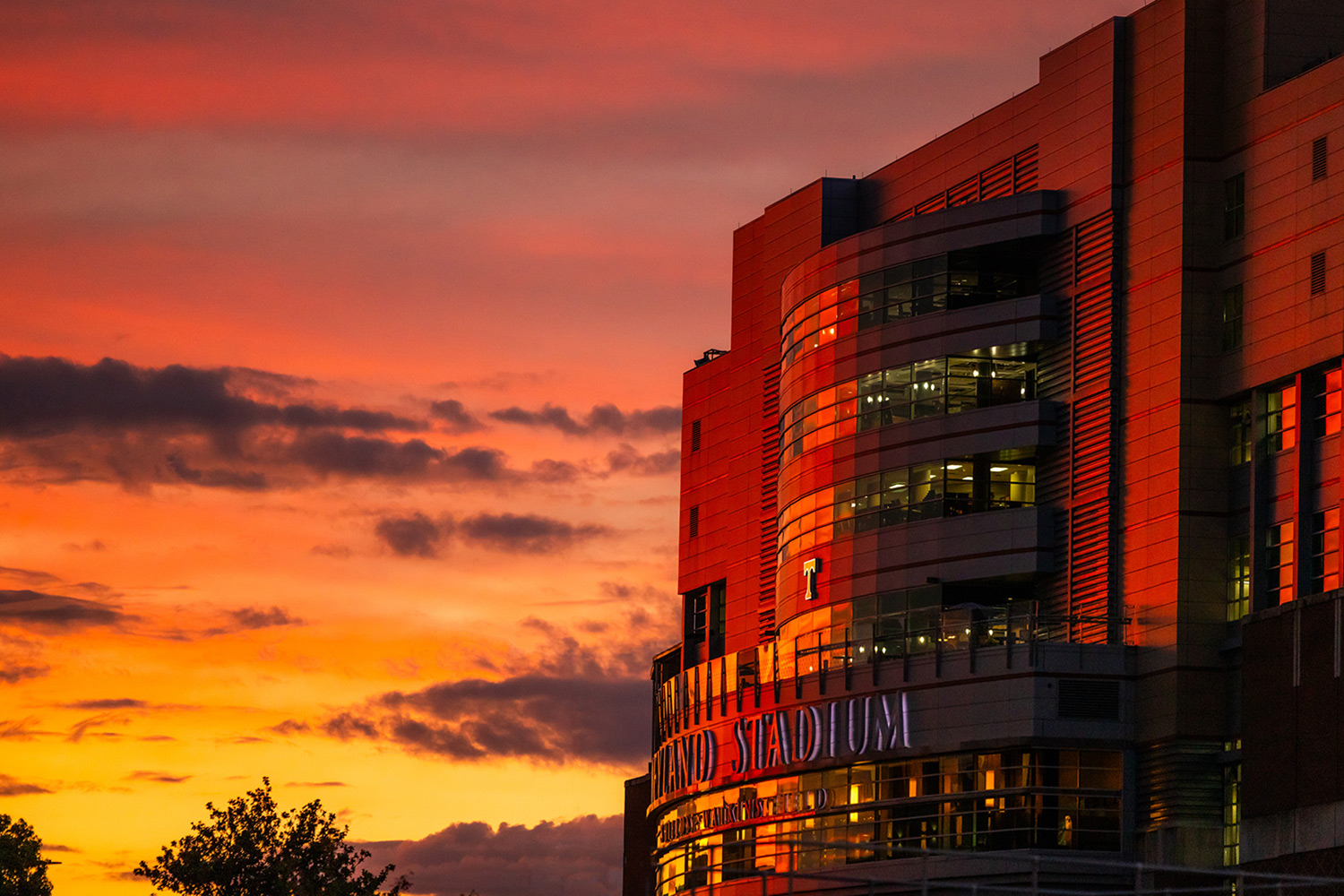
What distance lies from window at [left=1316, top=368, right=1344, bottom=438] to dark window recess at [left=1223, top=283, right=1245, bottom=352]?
5.94 m

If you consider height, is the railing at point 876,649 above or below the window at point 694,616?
below

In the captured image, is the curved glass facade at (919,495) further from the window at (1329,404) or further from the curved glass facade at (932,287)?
the window at (1329,404)

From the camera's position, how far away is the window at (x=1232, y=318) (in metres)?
97.9

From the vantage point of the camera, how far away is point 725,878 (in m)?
121

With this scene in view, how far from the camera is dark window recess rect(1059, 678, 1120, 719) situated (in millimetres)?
99500

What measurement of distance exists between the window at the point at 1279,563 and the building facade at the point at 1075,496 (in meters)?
0.22

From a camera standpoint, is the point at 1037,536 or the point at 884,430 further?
the point at 884,430

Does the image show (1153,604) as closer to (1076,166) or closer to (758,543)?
(1076,166)

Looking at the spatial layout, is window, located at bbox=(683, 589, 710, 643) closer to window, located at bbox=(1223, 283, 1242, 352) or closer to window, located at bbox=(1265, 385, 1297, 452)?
window, located at bbox=(1223, 283, 1242, 352)

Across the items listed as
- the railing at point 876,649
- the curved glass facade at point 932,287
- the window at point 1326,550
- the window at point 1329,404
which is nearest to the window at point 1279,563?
the window at point 1326,550

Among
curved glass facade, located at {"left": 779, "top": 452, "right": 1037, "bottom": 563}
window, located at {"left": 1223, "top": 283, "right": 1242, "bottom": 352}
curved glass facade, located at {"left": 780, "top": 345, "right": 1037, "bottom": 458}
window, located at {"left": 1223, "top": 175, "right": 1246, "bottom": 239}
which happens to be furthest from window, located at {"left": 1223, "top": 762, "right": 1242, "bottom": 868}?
window, located at {"left": 1223, "top": 175, "right": 1246, "bottom": 239}

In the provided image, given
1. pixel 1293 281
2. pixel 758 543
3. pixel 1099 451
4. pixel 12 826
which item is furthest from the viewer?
pixel 12 826

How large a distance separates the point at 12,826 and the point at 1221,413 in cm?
13227

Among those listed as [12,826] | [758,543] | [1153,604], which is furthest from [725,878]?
[12,826]
